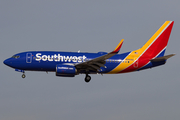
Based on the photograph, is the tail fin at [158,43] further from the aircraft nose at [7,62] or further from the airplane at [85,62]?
the aircraft nose at [7,62]

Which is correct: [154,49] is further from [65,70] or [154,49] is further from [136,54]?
[65,70]

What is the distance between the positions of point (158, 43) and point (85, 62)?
13.5 meters

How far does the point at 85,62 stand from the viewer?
4559 centimetres

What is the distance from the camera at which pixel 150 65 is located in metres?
50.2

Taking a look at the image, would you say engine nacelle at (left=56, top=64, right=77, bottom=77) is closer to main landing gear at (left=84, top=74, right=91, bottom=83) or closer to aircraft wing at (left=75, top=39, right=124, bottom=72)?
aircraft wing at (left=75, top=39, right=124, bottom=72)

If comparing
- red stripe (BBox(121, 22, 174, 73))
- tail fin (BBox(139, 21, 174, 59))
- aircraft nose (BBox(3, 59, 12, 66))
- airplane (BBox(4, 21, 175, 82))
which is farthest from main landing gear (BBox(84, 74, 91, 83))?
aircraft nose (BBox(3, 59, 12, 66))

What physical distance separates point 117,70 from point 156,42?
834 cm

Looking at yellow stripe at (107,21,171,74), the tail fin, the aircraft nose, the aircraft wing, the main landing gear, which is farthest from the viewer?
the tail fin

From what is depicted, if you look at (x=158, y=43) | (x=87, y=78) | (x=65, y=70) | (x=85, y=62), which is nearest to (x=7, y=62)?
(x=65, y=70)

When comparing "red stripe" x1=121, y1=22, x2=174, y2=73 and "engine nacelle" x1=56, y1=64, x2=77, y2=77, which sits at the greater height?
"red stripe" x1=121, y1=22, x2=174, y2=73

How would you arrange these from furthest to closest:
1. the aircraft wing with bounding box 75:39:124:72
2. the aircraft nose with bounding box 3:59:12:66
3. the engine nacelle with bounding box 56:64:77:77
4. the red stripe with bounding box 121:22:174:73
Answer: the red stripe with bounding box 121:22:174:73 → the aircraft nose with bounding box 3:59:12:66 → the engine nacelle with bounding box 56:64:77:77 → the aircraft wing with bounding box 75:39:124:72

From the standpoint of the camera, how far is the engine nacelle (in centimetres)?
4559

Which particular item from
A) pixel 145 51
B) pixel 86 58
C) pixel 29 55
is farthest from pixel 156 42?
pixel 29 55

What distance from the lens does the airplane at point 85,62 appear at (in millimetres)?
46125
